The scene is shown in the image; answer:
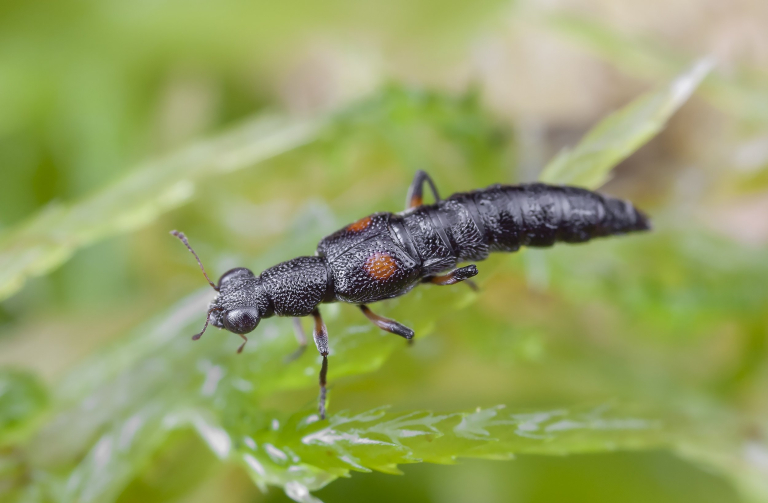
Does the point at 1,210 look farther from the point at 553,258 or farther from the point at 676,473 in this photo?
the point at 676,473

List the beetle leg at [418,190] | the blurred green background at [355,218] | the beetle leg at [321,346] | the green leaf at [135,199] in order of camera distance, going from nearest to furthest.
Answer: the beetle leg at [321,346]
the blurred green background at [355,218]
the green leaf at [135,199]
the beetle leg at [418,190]

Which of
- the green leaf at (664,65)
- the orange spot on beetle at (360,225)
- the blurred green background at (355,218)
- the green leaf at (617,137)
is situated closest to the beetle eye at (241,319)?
the blurred green background at (355,218)

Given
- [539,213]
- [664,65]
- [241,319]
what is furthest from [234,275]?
[664,65]

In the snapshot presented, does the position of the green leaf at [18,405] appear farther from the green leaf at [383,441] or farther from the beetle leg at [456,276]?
the beetle leg at [456,276]

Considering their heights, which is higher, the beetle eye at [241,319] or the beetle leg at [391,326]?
the beetle eye at [241,319]

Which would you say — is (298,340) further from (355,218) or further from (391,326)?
(355,218)

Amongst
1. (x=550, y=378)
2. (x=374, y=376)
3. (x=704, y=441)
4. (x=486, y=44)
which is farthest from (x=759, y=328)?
(x=486, y=44)

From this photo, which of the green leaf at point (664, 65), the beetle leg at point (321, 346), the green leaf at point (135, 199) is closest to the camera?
the beetle leg at point (321, 346)

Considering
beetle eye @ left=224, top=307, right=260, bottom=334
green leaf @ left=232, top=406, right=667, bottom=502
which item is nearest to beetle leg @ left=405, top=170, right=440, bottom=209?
beetle eye @ left=224, top=307, right=260, bottom=334
